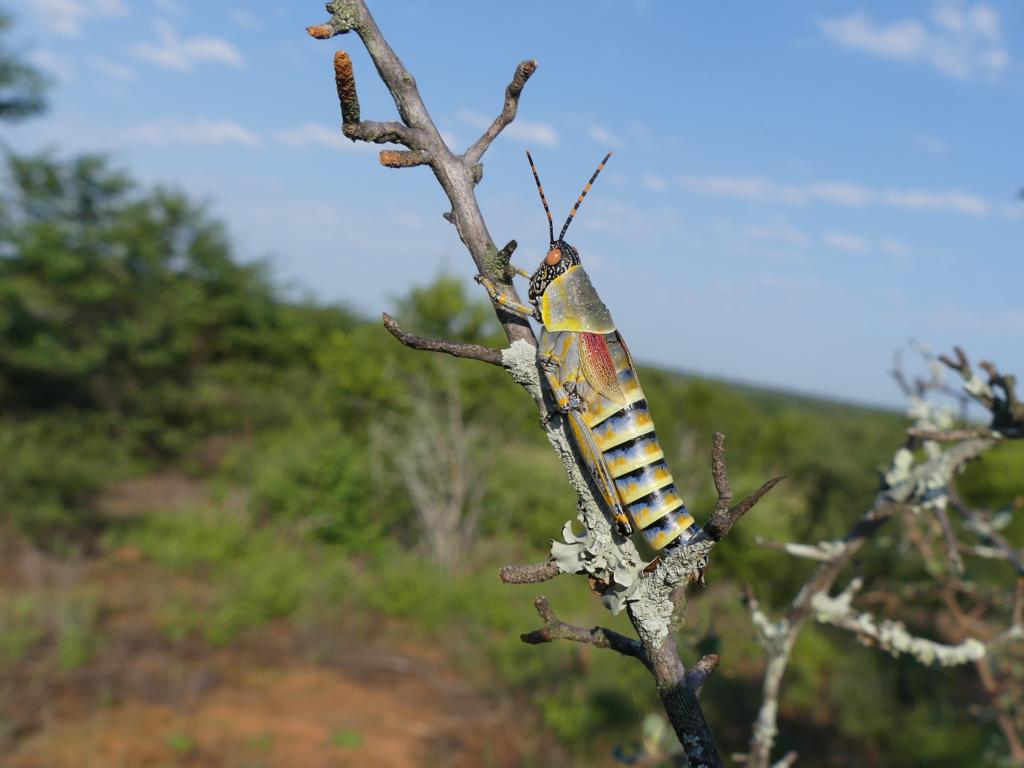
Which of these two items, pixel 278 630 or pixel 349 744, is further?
pixel 278 630

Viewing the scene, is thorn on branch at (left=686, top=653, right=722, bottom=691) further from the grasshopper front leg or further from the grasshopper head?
the grasshopper head

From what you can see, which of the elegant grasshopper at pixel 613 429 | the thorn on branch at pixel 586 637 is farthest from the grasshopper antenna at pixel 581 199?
the thorn on branch at pixel 586 637

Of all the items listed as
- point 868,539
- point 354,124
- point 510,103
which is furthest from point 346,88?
point 868,539

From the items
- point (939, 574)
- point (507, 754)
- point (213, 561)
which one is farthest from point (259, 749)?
point (939, 574)

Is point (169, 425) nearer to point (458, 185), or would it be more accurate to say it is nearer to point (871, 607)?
point (871, 607)

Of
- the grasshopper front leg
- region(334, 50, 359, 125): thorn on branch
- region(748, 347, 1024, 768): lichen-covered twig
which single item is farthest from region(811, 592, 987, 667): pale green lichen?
region(334, 50, 359, 125): thorn on branch

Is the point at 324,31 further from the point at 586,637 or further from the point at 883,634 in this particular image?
the point at 883,634
